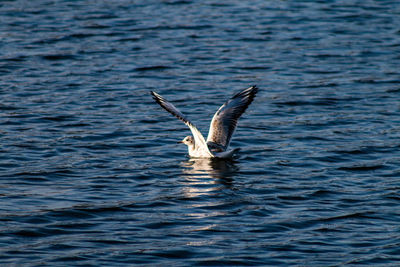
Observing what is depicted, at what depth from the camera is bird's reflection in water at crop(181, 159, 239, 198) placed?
1212cm

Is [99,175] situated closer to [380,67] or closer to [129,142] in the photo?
[129,142]

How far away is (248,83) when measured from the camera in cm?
1945

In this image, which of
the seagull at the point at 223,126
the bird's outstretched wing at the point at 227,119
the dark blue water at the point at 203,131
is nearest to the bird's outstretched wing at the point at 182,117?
the seagull at the point at 223,126

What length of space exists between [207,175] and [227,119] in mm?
1611

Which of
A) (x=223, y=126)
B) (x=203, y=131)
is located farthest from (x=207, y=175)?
(x=203, y=131)

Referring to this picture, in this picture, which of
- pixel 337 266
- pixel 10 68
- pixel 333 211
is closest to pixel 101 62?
pixel 10 68

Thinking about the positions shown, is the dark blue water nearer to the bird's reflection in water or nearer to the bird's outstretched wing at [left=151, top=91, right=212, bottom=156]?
the bird's reflection in water

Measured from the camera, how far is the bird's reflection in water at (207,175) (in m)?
12.1

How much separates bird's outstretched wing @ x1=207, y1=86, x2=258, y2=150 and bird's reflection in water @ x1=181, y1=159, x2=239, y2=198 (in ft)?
1.47

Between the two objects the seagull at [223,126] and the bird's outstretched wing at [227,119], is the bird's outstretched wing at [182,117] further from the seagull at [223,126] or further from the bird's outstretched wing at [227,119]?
the bird's outstretched wing at [227,119]

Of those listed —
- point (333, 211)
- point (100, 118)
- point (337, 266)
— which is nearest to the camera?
point (337, 266)

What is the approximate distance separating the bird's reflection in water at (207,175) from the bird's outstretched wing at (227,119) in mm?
448

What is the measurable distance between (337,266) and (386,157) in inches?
206

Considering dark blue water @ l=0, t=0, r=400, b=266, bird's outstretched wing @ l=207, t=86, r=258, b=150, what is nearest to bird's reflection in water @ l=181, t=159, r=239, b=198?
dark blue water @ l=0, t=0, r=400, b=266
